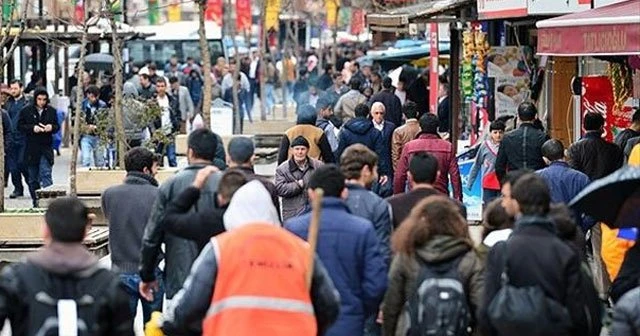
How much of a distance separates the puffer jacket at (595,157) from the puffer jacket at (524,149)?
0.76m

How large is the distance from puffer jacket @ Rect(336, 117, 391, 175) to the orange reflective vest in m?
11.0

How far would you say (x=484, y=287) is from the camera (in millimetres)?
8734

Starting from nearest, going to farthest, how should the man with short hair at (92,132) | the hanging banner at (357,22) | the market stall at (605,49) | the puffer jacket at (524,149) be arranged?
the market stall at (605,49)
the puffer jacket at (524,149)
the man with short hair at (92,132)
the hanging banner at (357,22)

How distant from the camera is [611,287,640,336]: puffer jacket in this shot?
802 centimetres

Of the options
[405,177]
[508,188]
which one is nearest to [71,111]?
[405,177]

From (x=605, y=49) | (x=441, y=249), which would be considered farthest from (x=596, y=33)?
(x=441, y=249)

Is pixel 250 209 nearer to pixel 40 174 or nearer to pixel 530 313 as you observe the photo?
pixel 530 313

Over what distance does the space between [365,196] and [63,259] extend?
10.2ft

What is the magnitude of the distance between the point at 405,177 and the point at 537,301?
7.42m

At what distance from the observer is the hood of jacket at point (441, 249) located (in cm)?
909

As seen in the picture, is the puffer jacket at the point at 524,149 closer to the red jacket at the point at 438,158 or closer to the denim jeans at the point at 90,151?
the red jacket at the point at 438,158

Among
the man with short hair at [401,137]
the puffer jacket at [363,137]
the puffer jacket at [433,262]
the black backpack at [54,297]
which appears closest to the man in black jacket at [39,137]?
the puffer jacket at [363,137]

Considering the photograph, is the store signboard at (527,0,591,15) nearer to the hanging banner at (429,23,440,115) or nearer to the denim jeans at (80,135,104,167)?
the denim jeans at (80,135,104,167)

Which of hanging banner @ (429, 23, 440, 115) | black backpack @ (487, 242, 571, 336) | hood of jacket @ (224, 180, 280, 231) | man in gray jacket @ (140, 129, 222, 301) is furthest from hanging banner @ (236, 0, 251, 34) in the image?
black backpack @ (487, 242, 571, 336)
